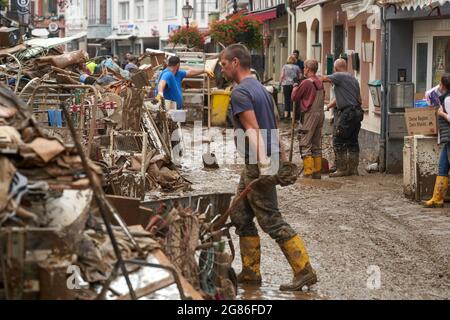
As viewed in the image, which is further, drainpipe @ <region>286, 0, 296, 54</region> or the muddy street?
drainpipe @ <region>286, 0, 296, 54</region>

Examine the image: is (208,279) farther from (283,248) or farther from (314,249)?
(314,249)

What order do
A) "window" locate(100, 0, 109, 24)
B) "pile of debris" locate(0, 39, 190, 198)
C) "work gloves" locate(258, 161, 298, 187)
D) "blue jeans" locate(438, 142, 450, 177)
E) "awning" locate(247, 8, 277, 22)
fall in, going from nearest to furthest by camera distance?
"work gloves" locate(258, 161, 298, 187) < "pile of debris" locate(0, 39, 190, 198) < "blue jeans" locate(438, 142, 450, 177) < "awning" locate(247, 8, 277, 22) < "window" locate(100, 0, 109, 24)

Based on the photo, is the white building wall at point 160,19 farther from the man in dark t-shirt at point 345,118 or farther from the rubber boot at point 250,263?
the rubber boot at point 250,263

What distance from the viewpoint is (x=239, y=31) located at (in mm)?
37250

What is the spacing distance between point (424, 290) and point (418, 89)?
9.36 metres

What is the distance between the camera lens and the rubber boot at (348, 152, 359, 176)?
1648 cm

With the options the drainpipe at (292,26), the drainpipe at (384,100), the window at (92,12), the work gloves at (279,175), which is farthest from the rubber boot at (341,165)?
the window at (92,12)

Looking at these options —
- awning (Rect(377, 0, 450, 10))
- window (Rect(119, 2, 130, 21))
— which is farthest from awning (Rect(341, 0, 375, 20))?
window (Rect(119, 2, 130, 21))

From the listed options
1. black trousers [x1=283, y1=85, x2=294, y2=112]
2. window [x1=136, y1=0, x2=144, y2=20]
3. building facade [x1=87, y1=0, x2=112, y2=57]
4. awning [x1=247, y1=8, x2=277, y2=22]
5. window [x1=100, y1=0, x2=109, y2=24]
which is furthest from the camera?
window [x1=100, y1=0, x2=109, y2=24]

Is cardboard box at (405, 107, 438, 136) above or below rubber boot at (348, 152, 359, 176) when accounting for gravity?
above

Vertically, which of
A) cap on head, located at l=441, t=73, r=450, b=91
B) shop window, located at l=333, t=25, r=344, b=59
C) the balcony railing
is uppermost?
the balcony railing

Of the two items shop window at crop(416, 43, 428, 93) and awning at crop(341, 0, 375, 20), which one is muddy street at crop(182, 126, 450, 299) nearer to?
shop window at crop(416, 43, 428, 93)

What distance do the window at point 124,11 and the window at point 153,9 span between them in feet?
11.8

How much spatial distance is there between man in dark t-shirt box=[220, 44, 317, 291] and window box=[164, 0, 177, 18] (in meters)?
59.1
